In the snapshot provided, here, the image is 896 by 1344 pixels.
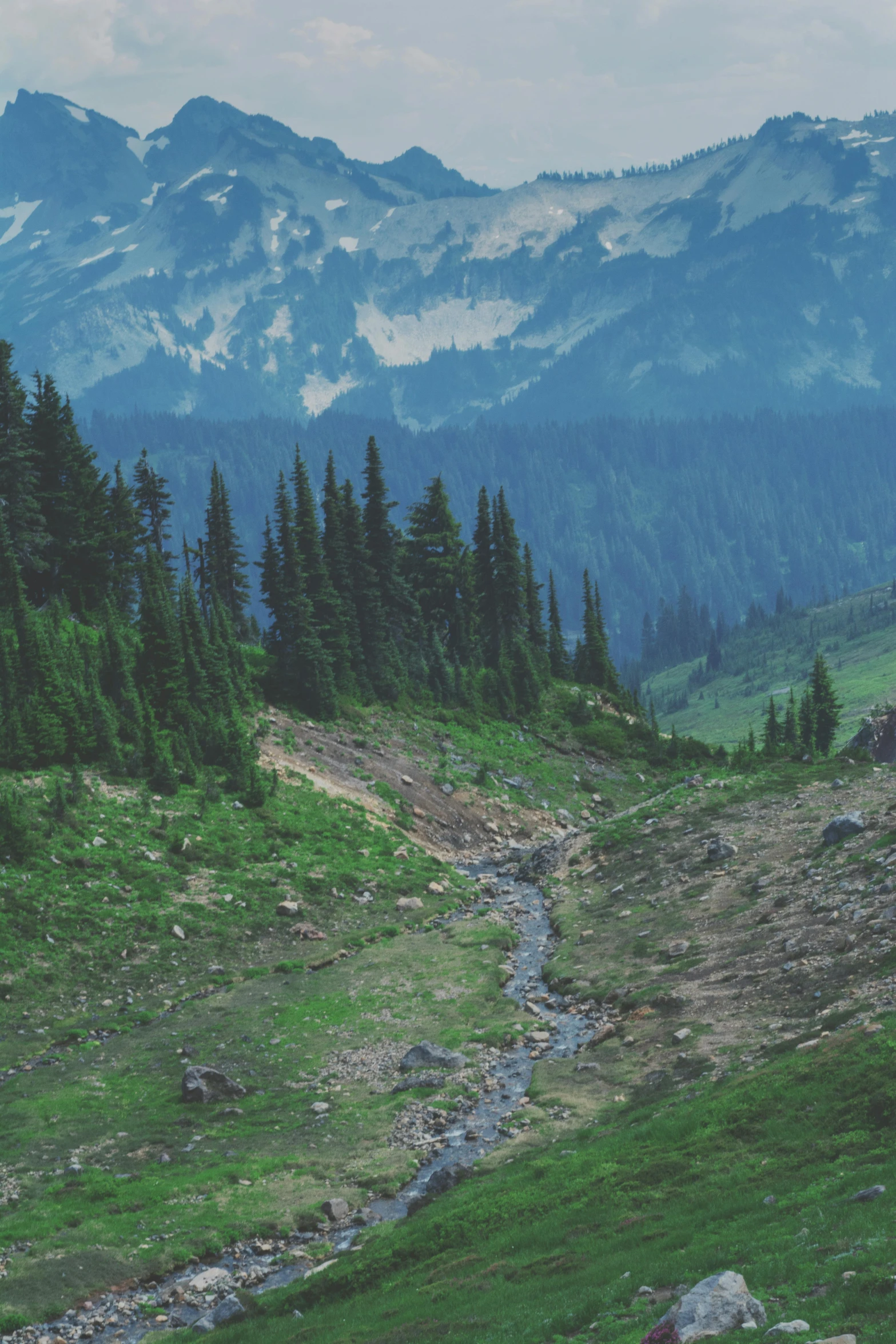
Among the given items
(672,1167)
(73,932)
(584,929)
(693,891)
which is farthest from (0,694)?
(672,1167)

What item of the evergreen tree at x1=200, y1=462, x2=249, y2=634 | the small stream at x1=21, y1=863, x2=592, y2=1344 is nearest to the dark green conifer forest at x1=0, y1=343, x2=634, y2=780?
the evergreen tree at x1=200, y1=462, x2=249, y2=634

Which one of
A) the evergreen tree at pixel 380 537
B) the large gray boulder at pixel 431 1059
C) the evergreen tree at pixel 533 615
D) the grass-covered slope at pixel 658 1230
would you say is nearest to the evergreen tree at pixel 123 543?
the evergreen tree at pixel 380 537

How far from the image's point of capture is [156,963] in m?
49.6

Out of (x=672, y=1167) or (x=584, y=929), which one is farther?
(x=584, y=929)

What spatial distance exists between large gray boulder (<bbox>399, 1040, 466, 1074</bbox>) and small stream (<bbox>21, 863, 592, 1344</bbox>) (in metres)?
0.74

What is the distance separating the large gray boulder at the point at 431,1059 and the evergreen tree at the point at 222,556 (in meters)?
61.7

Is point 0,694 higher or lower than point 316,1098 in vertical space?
higher

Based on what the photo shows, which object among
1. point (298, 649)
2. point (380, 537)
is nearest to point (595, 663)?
point (380, 537)

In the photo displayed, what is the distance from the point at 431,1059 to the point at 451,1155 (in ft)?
20.9

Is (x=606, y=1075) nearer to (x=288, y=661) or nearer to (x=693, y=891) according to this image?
(x=693, y=891)

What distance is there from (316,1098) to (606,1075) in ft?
30.7

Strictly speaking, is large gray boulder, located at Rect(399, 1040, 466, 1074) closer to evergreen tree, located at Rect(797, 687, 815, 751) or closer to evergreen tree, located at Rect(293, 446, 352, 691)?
evergreen tree, located at Rect(293, 446, 352, 691)

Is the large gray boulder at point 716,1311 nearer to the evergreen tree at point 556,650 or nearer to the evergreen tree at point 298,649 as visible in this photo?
the evergreen tree at point 298,649

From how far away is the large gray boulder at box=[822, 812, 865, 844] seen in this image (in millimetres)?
50594
